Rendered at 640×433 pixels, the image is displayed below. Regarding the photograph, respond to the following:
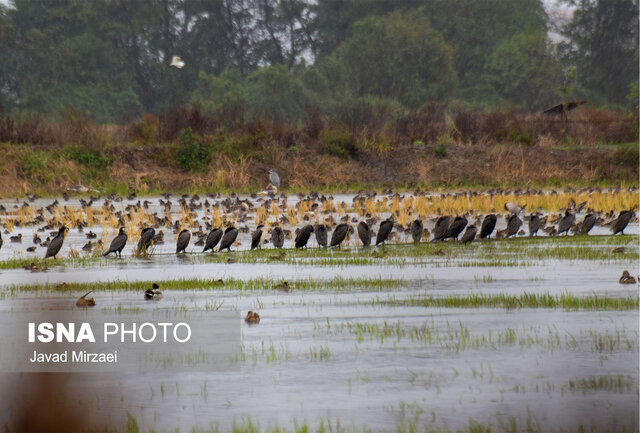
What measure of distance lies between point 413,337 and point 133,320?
10.6 ft

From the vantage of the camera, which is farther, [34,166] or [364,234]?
[34,166]

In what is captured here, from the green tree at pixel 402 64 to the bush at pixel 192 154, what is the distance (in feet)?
94.8

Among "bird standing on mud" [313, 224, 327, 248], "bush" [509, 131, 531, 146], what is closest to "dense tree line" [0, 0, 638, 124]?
"bush" [509, 131, 531, 146]

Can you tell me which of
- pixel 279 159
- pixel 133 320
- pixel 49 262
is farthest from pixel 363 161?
pixel 133 320

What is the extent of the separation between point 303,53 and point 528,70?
18.0 m

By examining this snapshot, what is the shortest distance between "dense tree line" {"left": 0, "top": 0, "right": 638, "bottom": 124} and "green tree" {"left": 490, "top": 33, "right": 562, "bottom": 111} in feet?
0.29

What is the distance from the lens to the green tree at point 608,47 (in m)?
77.0

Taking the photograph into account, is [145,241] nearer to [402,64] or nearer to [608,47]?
[402,64]

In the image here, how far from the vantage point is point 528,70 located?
74688mm

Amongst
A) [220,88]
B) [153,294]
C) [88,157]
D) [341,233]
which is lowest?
[88,157]

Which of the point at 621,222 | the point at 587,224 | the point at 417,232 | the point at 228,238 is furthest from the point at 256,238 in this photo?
the point at 621,222

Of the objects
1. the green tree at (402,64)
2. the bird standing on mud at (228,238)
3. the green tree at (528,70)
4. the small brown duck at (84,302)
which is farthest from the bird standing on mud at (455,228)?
the green tree at (528,70)

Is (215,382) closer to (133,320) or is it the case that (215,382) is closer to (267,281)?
(133,320)

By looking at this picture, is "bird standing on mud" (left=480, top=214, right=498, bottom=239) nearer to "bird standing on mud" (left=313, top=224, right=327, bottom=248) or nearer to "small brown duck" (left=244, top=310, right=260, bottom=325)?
"bird standing on mud" (left=313, top=224, right=327, bottom=248)
